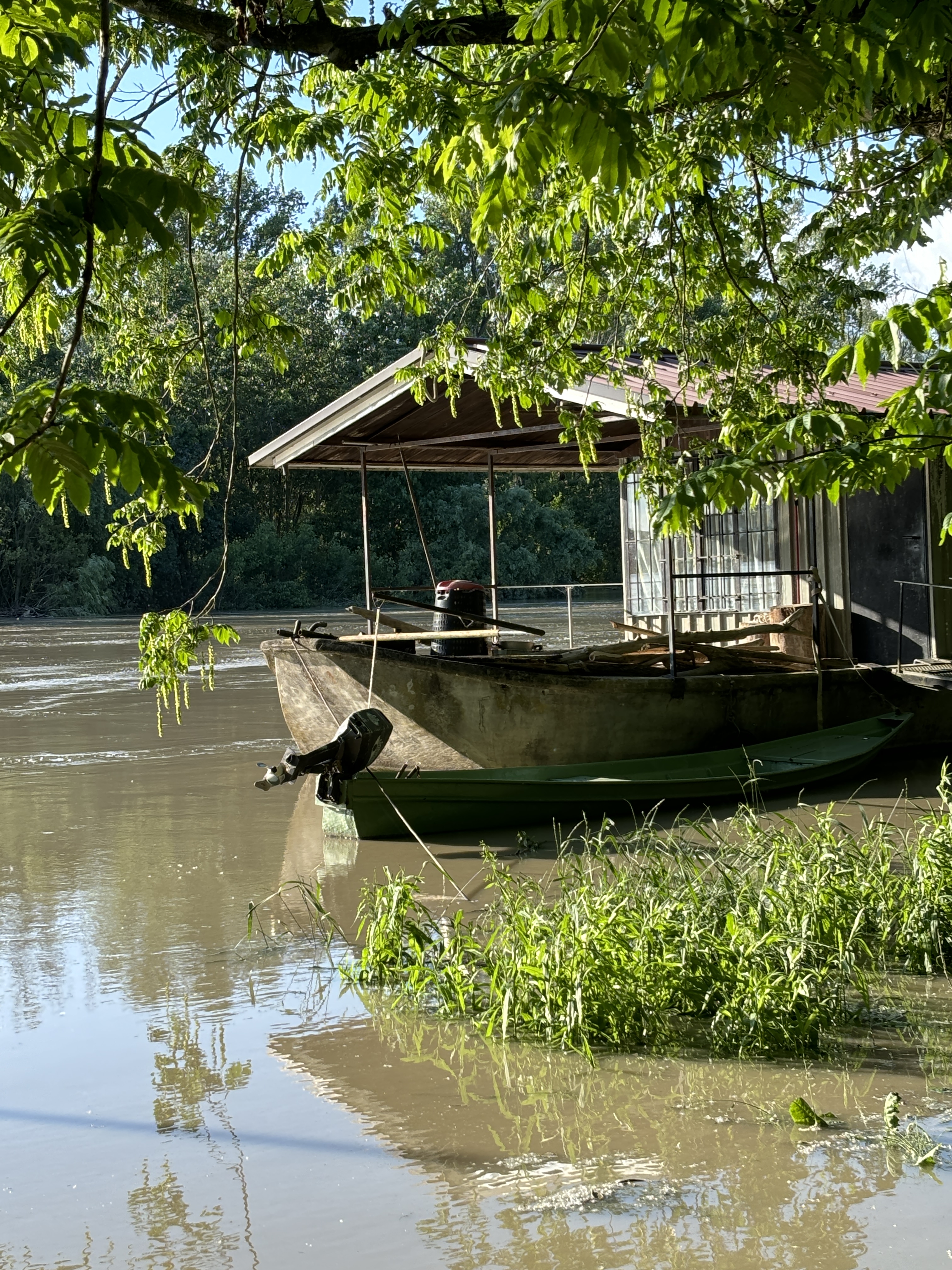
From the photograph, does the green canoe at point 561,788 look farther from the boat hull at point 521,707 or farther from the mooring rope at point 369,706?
the boat hull at point 521,707

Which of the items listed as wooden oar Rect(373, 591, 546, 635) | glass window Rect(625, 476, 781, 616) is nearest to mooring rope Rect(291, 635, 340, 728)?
wooden oar Rect(373, 591, 546, 635)

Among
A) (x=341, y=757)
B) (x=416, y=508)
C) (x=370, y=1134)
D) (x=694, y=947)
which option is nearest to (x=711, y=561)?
(x=416, y=508)

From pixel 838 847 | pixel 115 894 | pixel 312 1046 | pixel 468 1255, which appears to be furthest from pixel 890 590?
pixel 468 1255

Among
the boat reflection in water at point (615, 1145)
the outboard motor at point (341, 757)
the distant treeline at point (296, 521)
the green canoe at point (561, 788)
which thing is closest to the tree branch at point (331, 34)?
the boat reflection in water at point (615, 1145)

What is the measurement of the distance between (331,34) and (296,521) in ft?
155

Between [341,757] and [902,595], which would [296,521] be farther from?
[341,757]

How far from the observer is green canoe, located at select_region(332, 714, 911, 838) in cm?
902

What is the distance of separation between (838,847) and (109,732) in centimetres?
1268

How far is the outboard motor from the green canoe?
101 mm

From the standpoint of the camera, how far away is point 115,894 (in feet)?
27.2

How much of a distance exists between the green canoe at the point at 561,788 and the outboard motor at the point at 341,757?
101mm

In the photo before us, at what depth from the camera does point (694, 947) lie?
202 inches

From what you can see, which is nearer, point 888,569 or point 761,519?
point 888,569

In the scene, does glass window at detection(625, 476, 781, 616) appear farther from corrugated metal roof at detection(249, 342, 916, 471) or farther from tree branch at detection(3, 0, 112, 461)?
tree branch at detection(3, 0, 112, 461)
